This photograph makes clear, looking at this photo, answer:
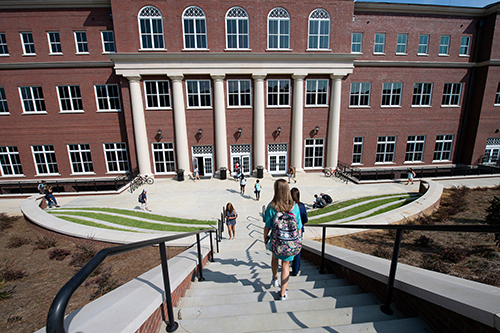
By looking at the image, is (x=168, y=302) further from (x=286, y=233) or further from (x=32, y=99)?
(x=32, y=99)

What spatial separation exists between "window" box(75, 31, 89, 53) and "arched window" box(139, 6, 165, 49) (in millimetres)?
5617

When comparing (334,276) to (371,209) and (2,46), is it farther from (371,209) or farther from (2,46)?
(2,46)

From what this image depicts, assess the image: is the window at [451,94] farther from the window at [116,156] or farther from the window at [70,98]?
the window at [70,98]

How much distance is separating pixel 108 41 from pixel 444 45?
31694mm

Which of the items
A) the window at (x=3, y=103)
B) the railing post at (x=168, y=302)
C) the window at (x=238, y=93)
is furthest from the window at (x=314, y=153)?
the window at (x=3, y=103)

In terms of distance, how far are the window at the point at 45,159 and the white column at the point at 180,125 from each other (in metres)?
11.8

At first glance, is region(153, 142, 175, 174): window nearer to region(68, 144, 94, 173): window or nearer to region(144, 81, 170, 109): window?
region(144, 81, 170, 109): window

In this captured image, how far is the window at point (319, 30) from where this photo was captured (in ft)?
62.2

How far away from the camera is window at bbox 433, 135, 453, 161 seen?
76.4ft

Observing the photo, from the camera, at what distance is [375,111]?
2175 centimetres

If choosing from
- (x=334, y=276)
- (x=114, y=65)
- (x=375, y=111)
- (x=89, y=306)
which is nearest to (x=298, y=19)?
(x=375, y=111)

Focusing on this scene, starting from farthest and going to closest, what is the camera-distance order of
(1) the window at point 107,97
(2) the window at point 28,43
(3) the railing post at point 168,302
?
(1) the window at point 107,97, (2) the window at point 28,43, (3) the railing post at point 168,302

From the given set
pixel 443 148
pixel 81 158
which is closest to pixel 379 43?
pixel 443 148

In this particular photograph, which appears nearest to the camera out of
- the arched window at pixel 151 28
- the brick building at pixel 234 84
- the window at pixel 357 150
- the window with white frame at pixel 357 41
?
the arched window at pixel 151 28
